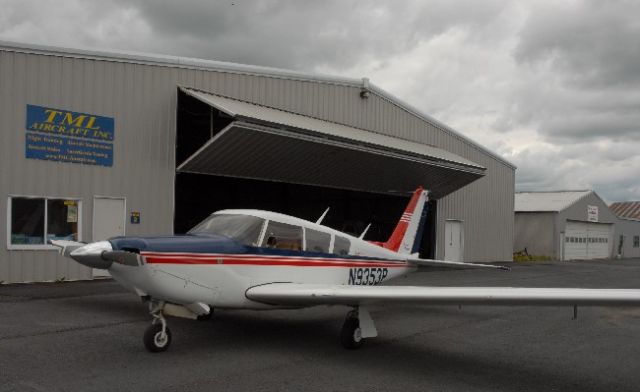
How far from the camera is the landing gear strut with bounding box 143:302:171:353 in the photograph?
23.9 feet

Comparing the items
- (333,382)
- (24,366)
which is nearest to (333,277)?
(333,382)

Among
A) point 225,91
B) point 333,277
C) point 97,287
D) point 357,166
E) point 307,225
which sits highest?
point 225,91

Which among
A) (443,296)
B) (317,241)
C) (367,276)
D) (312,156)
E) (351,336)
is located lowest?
(351,336)

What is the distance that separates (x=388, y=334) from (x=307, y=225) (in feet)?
7.36

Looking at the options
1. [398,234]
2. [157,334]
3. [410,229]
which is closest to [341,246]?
[398,234]

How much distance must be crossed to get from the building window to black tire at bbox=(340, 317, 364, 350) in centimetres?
1037

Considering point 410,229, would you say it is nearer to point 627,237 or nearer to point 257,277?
point 257,277

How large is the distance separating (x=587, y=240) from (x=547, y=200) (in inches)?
191

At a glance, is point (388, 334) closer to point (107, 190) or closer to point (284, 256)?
point (284, 256)

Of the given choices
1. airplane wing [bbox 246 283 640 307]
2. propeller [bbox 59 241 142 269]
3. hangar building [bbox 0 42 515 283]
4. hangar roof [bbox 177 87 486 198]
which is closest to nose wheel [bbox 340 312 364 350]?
airplane wing [bbox 246 283 640 307]

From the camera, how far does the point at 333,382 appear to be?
20.5ft

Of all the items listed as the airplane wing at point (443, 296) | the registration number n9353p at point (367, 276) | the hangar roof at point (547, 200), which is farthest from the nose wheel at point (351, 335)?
the hangar roof at point (547, 200)

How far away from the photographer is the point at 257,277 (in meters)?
8.15

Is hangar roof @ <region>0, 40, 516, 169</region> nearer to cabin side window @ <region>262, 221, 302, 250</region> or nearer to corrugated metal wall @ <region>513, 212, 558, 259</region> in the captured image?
cabin side window @ <region>262, 221, 302, 250</region>
